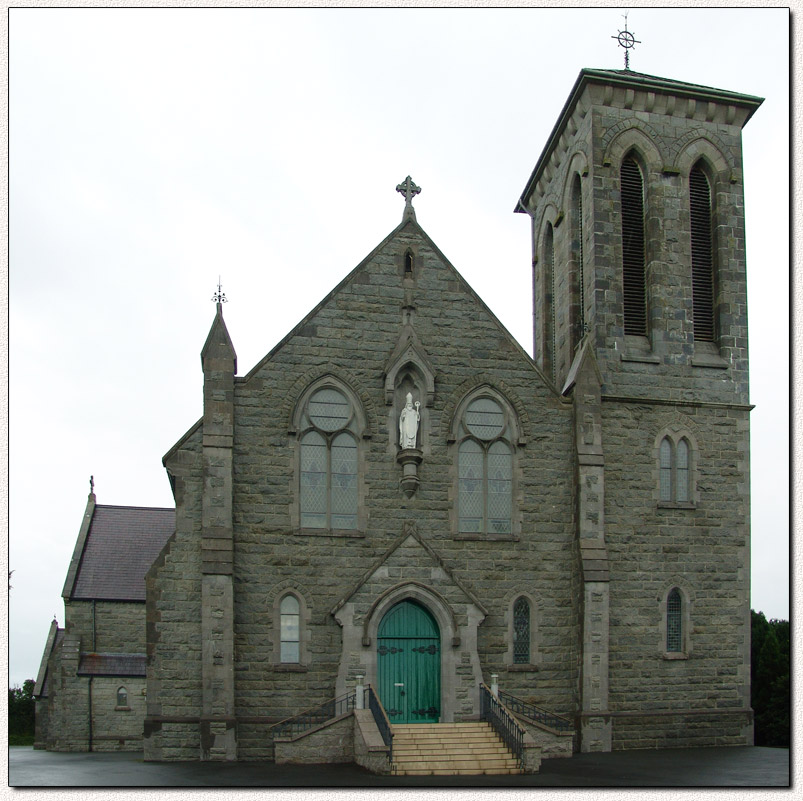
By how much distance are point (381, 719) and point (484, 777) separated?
2.42 m

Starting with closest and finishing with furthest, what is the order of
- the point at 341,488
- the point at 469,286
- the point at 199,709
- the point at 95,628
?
the point at 199,709
the point at 341,488
the point at 469,286
the point at 95,628

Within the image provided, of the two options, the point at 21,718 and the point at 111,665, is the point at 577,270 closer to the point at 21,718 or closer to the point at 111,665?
the point at 111,665

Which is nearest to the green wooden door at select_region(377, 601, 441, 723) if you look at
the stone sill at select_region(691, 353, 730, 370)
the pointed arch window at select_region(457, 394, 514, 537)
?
the pointed arch window at select_region(457, 394, 514, 537)

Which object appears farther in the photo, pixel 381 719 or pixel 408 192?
pixel 408 192

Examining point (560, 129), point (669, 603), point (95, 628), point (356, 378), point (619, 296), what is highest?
point (560, 129)

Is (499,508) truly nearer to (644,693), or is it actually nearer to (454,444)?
(454,444)

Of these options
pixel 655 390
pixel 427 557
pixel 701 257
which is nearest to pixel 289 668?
pixel 427 557

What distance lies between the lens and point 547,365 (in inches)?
1216

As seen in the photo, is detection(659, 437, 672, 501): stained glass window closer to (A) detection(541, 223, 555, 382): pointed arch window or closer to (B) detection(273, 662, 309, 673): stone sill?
(A) detection(541, 223, 555, 382): pointed arch window

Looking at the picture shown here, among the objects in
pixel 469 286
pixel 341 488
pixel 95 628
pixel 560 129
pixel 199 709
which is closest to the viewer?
pixel 199 709

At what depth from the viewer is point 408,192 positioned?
2611 centimetres

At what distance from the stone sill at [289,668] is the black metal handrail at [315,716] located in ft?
2.68

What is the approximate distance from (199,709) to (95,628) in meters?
18.5

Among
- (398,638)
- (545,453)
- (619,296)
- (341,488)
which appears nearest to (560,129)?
(619,296)
